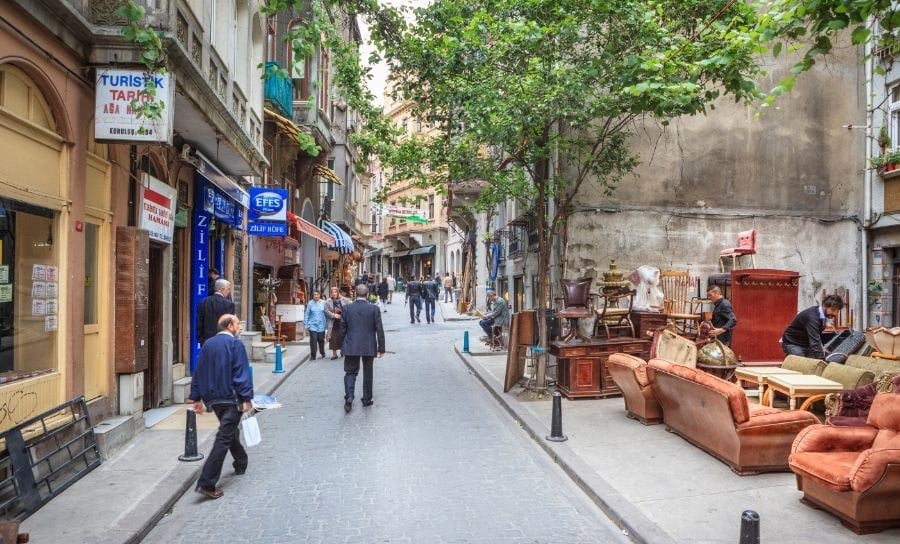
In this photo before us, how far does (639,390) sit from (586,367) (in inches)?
87.9

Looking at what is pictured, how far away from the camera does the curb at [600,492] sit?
520 cm

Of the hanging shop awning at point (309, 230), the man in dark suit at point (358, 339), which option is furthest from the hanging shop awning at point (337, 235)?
the man in dark suit at point (358, 339)

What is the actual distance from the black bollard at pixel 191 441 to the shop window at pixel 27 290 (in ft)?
4.92

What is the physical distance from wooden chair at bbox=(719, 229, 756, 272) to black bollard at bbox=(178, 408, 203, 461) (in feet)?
39.9

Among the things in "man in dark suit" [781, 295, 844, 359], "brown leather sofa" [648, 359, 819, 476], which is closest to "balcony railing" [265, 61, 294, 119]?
"man in dark suit" [781, 295, 844, 359]

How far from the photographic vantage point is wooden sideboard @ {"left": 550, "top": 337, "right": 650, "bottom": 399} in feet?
36.5

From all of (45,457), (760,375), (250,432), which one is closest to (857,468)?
(760,375)

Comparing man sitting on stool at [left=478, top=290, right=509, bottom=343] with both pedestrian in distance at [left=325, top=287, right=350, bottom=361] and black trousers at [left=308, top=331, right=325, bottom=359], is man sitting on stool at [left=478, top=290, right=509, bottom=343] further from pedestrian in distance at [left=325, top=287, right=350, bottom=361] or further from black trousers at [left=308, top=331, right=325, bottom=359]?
black trousers at [left=308, top=331, right=325, bottom=359]

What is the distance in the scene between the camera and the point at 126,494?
6.08 meters

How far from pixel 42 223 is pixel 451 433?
17.6 ft

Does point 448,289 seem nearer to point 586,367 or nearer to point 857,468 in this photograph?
point 586,367

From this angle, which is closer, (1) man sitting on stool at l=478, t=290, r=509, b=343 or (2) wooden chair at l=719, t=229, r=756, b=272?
(2) wooden chair at l=719, t=229, r=756, b=272

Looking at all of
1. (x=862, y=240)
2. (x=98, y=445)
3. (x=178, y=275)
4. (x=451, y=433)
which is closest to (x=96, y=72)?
(x=98, y=445)

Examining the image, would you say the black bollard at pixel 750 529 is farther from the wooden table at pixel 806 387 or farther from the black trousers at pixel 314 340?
the black trousers at pixel 314 340
